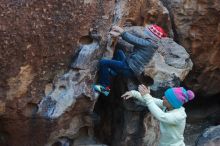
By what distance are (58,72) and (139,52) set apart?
74 cm

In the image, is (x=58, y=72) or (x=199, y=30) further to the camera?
(x=199, y=30)

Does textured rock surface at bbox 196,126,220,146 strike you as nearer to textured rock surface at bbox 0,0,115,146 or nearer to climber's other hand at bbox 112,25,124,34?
textured rock surface at bbox 0,0,115,146

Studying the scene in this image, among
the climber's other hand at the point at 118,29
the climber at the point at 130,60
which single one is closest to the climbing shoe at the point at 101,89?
the climber at the point at 130,60

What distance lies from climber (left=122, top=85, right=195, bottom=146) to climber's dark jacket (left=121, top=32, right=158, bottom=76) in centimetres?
33

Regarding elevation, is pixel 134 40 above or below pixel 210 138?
above

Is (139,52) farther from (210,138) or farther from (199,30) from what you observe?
(199,30)

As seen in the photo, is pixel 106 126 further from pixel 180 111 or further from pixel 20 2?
pixel 20 2

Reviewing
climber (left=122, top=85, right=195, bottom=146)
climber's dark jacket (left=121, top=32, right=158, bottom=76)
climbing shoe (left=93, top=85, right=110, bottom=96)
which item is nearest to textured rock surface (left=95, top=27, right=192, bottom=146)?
climber's dark jacket (left=121, top=32, right=158, bottom=76)

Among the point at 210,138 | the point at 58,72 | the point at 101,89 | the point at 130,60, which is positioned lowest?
the point at 210,138

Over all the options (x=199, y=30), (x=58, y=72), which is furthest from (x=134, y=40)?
(x=199, y=30)

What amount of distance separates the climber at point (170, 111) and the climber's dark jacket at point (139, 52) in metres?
0.33

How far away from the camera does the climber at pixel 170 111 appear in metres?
4.00

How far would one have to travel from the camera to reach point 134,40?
4.45 m

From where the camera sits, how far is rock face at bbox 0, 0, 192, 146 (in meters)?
4.10
